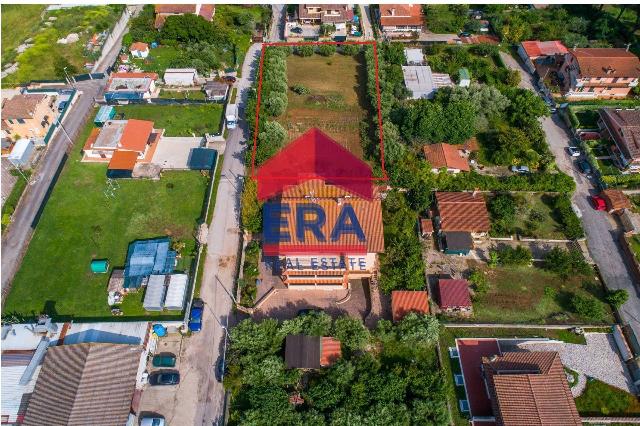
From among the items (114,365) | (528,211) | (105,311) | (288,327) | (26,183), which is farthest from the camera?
(26,183)

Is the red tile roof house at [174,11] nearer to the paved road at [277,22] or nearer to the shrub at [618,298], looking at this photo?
the paved road at [277,22]

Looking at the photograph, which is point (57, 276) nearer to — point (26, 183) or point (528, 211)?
point (26, 183)

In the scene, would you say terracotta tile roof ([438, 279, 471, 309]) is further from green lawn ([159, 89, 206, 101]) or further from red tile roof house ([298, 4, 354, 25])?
red tile roof house ([298, 4, 354, 25])

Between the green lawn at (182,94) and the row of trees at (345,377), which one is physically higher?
the green lawn at (182,94)

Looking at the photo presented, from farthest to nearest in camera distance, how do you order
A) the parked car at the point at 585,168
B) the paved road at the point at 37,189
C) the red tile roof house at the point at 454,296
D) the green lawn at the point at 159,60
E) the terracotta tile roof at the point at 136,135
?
the green lawn at the point at 159,60, the terracotta tile roof at the point at 136,135, the parked car at the point at 585,168, the paved road at the point at 37,189, the red tile roof house at the point at 454,296

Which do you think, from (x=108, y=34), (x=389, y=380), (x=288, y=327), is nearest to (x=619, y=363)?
(x=389, y=380)

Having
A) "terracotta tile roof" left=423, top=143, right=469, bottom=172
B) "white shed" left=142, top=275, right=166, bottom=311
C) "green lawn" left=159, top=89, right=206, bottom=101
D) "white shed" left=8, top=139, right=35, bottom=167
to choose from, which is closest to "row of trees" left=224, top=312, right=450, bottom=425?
"white shed" left=142, top=275, right=166, bottom=311

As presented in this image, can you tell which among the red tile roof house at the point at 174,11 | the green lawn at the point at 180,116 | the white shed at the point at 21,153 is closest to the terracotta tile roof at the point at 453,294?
the green lawn at the point at 180,116

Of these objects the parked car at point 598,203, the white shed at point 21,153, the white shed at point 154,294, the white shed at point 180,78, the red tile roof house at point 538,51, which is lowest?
the white shed at point 154,294
